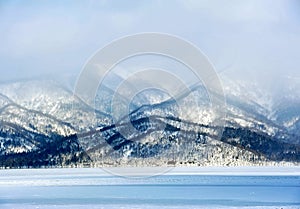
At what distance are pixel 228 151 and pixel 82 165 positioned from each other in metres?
41.0

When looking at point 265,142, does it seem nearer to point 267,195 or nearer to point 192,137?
point 192,137

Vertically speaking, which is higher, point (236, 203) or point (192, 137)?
point (192, 137)

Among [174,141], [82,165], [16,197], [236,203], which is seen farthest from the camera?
[174,141]

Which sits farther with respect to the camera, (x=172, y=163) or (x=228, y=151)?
(x=228, y=151)

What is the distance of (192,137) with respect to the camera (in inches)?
6900

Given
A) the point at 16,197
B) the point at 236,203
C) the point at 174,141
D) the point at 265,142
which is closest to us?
the point at 236,203

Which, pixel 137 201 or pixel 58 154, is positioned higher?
pixel 58 154

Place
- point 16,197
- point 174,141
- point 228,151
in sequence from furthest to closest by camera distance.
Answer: point 174,141
point 228,151
point 16,197

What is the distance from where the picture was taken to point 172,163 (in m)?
141

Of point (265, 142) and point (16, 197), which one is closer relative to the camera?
point (16, 197)

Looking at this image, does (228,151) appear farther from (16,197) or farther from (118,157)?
(16,197)

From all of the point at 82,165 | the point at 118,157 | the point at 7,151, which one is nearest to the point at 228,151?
the point at 118,157

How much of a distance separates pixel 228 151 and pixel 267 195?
4480 inches

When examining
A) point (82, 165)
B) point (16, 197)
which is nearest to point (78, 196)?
point (16, 197)
